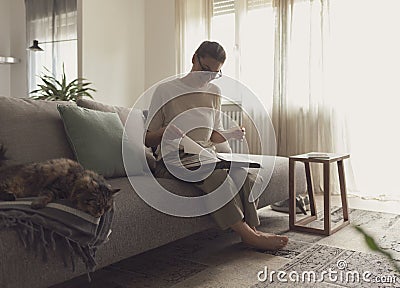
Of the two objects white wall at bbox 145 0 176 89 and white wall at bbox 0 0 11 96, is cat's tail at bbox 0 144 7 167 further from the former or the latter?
white wall at bbox 0 0 11 96

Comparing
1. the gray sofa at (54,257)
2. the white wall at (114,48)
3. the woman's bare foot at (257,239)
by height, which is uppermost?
the white wall at (114,48)

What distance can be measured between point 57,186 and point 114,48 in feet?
11.7

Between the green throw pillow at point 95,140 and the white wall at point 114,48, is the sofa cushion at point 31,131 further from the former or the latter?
the white wall at point 114,48

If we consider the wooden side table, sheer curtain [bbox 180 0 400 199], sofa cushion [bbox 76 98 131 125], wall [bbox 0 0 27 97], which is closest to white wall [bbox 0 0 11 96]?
wall [bbox 0 0 27 97]

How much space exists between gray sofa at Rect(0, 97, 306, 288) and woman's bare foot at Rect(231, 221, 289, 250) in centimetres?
14

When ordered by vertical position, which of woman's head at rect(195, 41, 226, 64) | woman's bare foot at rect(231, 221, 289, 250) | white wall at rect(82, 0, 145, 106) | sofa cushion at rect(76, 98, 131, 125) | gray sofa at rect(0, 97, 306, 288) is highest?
white wall at rect(82, 0, 145, 106)

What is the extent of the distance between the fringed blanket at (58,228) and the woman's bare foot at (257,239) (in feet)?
2.61

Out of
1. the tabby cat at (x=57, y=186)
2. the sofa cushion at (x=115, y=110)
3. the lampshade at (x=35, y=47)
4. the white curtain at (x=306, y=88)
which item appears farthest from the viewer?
the lampshade at (x=35, y=47)

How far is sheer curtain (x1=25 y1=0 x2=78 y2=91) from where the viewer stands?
16.3 feet

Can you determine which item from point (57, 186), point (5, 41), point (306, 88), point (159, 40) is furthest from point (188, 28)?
point (57, 186)

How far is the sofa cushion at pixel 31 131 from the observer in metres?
1.72

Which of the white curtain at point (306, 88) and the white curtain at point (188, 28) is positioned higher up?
the white curtain at point (188, 28)

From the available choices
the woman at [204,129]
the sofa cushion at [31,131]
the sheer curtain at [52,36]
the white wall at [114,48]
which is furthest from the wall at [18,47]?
the woman at [204,129]

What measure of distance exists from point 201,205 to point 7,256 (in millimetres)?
929
